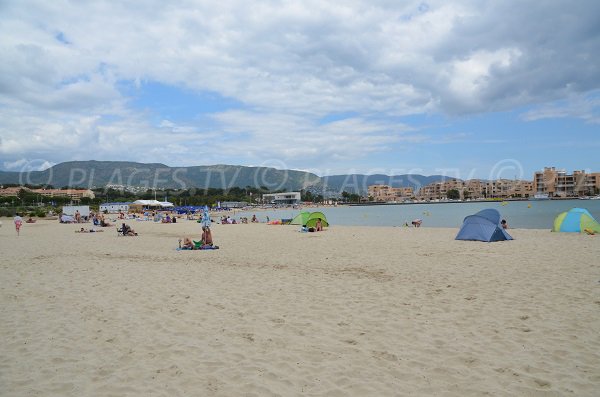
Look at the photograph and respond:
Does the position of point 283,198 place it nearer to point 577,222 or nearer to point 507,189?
point 507,189

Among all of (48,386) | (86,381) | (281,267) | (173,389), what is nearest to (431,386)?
(173,389)

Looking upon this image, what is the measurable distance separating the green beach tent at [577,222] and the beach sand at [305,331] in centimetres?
959

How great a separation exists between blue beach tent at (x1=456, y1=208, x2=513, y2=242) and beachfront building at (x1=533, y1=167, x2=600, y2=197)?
143 meters

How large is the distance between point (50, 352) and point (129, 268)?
20.2 ft

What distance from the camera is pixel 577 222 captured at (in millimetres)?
18969

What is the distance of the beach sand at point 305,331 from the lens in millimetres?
3832

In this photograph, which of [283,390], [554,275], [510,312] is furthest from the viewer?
[554,275]

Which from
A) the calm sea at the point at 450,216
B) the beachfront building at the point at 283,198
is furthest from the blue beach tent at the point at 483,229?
the beachfront building at the point at 283,198

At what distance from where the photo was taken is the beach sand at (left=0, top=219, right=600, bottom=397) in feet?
12.6

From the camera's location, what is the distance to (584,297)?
6.68 metres

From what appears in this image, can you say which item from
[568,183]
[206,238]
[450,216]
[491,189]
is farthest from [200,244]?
[491,189]

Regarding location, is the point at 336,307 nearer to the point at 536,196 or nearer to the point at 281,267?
the point at 281,267

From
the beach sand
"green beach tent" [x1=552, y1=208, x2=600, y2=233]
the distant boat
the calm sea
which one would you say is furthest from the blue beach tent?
the distant boat

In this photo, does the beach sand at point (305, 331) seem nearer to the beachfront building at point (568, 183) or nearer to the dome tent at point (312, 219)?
the dome tent at point (312, 219)
